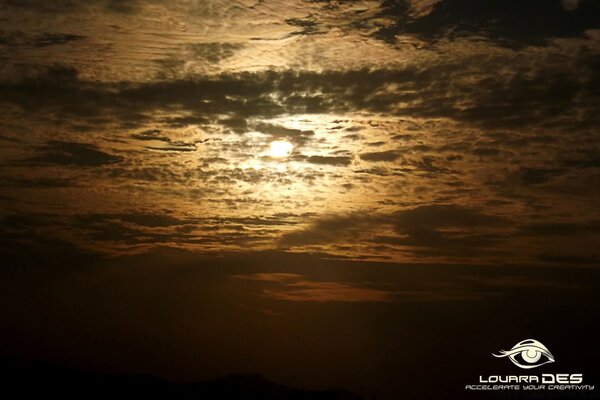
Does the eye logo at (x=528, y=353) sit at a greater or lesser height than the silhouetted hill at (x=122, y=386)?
lesser

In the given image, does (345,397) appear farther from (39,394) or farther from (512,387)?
(512,387)

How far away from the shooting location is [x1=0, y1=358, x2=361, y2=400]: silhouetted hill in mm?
101312

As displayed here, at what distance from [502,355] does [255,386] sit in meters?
78.6

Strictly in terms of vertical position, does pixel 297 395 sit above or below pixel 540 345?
above

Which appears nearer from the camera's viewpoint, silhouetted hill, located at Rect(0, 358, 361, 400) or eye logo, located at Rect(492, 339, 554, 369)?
eye logo, located at Rect(492, 339, 554, 369)

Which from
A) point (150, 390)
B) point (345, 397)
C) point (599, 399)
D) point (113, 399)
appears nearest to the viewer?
point (599, 399)

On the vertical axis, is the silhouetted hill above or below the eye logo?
above

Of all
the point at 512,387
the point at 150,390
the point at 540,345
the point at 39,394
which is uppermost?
the point at 150,390

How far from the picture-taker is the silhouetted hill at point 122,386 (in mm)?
101312

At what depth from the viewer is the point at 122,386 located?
365 ft

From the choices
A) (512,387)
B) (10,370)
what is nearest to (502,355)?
(512,387)

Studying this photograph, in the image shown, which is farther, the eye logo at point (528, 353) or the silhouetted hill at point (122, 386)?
the silhouetted hill at point (122, 386)

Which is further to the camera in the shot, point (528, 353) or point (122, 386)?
point (122, 386)

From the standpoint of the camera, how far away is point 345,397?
95.9 metres
